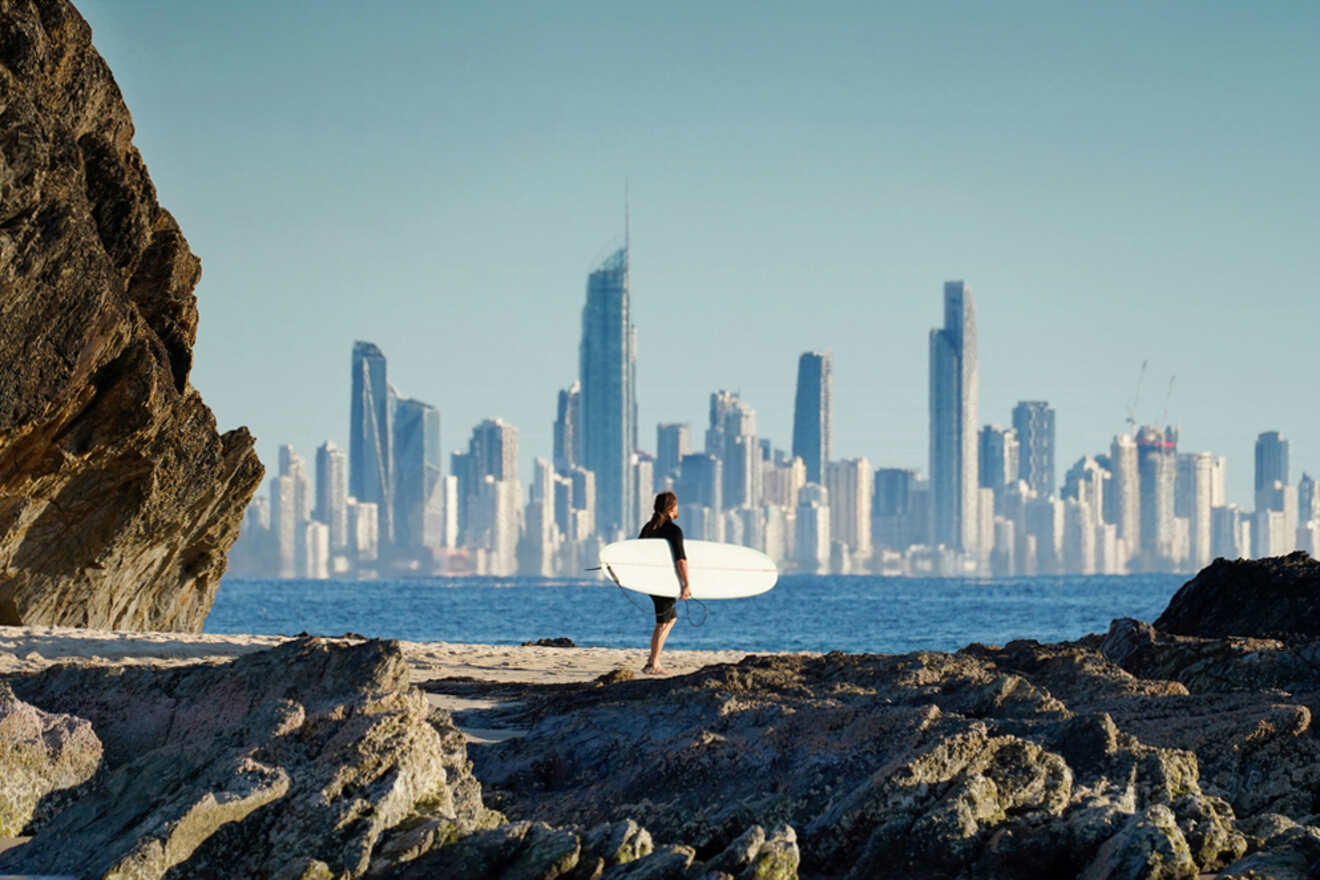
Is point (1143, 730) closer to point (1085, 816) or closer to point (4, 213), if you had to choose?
point (1085, 816)

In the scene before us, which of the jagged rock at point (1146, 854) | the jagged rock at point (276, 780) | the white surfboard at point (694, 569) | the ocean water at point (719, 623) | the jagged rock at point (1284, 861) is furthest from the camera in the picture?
the ocean water at point (719, 623)

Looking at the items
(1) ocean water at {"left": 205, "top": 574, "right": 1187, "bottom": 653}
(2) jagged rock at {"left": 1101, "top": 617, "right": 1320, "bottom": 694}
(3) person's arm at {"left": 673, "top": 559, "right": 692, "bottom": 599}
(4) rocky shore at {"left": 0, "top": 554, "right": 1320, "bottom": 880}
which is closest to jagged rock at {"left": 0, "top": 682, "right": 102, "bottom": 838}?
(4) rocky shore at {"left": 0, "top": 554, "right": 1320, "bottom": 880}

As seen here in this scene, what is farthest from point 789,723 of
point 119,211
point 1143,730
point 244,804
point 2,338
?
point 119,211

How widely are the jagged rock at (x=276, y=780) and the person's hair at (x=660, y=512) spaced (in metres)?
6.93

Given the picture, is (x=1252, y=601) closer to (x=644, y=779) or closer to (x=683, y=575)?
(x=683, y=575)

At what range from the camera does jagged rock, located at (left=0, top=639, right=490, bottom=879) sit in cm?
740

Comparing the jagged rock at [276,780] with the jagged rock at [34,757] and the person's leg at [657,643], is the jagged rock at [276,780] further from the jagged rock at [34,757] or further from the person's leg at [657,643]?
the person's leg at [657,643]

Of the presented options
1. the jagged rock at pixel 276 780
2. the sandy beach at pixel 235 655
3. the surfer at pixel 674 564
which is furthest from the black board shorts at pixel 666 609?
the jagged rock at pixel 276 780

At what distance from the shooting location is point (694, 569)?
1909 centimetres

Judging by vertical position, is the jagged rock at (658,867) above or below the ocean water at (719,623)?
above

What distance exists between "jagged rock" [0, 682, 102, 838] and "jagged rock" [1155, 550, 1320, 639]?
1171cm

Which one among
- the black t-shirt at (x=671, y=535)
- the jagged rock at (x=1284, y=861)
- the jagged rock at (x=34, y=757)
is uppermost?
the black t-shirt at (x=671, y=535)

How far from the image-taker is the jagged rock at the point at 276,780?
7402 millimetres

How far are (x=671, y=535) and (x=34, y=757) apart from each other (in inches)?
341
